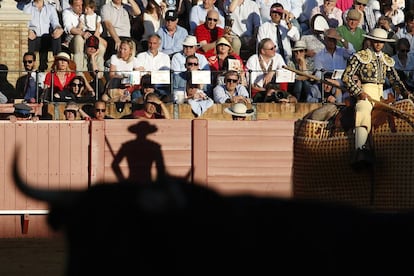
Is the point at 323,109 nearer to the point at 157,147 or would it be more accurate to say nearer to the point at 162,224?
the point at 157,147

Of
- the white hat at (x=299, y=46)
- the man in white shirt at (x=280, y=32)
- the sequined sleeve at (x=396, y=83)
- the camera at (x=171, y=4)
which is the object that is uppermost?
the camera at (x=171, y=4)

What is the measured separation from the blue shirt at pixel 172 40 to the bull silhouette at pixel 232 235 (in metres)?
10.5

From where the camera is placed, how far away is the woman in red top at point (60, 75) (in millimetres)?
11789

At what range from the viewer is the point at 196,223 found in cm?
177

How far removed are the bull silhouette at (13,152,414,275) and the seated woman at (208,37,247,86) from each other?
33.2 ft

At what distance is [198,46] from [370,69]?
353 cm

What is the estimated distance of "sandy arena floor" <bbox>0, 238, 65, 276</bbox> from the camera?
8.62m

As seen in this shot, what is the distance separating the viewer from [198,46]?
12422 millimetres

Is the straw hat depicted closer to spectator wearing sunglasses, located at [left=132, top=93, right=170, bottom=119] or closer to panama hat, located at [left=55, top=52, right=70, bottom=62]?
spectator wearing sunglasses, located at [left=132, top=93, right=170, bottom=119]

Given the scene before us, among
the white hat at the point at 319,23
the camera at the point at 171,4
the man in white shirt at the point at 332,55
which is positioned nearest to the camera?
the man in white shirt at the point at 332,55

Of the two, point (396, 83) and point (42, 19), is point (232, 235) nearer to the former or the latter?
point (396, 83)

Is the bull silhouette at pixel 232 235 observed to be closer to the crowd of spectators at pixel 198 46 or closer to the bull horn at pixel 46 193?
the bull horn at pixel 46 193

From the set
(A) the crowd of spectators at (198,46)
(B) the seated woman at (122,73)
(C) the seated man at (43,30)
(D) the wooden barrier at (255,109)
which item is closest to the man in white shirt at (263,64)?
(A) the crowd of spectators at (198,46)

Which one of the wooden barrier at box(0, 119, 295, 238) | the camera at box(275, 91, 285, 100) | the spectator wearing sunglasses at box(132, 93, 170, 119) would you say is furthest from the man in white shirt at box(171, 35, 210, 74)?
the camera at box(275, 91, 285, 100)
